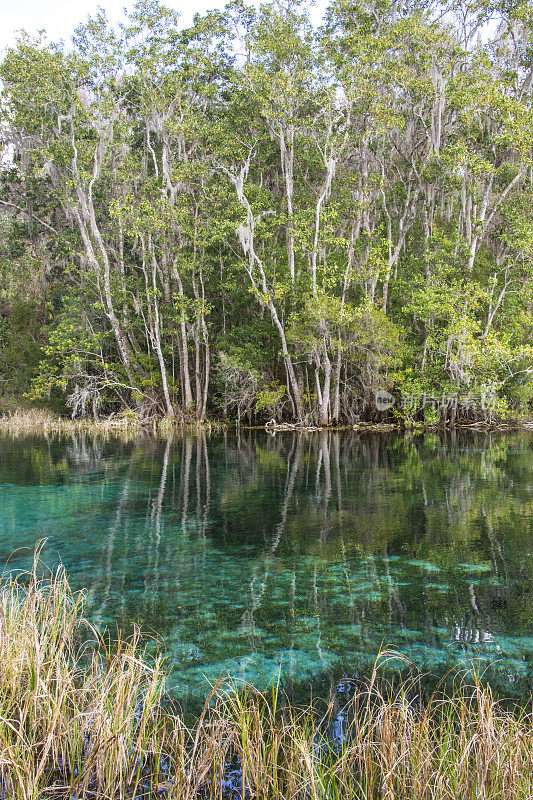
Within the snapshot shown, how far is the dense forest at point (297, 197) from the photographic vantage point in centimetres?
2211

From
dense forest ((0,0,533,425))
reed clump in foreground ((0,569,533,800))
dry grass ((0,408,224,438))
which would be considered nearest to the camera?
reed clump in foreground ((0,569,533,800))

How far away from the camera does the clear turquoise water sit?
16.6ft

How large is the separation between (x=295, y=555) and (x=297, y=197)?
68.6 feet

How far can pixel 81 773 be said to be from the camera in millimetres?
3109

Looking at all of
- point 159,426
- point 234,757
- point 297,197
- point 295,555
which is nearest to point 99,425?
point 159,426

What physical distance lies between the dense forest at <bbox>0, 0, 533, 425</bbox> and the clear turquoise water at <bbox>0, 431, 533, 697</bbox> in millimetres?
8387

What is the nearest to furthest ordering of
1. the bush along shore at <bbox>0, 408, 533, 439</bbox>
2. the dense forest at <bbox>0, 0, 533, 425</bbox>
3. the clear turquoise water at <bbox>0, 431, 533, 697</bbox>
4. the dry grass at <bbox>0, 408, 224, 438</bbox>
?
1. the clear turquoise water at <bbox>0, 431, 533, 697</bbox>
2. the dense forest at <bbox>0, 0, 533, 425</bbox>
3. the bush along shore at <bbox>0, 408, 533, 439</bbox>
4. the dry grass at <bbox>0, 408, 224, 438</bbox>

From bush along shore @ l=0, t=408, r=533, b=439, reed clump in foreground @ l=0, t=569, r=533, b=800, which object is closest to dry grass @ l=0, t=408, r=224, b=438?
bush along shore @ l=0, t=408, r=533, b=439

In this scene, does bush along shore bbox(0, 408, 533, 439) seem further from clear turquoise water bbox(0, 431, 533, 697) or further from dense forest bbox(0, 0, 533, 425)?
clear turquoise water bbox(0, 431, 533, 697)

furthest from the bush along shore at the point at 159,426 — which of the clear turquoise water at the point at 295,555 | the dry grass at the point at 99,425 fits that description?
the clear turquoise water at the point at 295,555

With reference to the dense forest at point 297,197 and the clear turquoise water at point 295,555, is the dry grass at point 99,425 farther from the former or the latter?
the clear turquoise water at point 295,555

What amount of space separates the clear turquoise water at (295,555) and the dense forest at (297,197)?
8387mm

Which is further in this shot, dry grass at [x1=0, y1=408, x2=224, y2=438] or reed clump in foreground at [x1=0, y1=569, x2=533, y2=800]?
dry grass at [x1=0, y1=408, x2=224, y2=438]

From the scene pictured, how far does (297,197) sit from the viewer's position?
1007 inches
